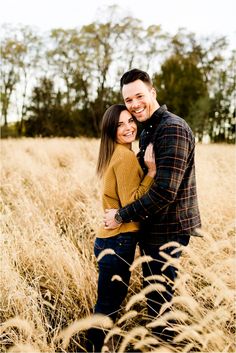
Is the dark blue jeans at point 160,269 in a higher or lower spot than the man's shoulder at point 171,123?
lower

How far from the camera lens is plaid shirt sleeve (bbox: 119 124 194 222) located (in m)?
2.37

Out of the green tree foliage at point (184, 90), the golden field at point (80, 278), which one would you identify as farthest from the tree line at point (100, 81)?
the golden field at point (80, 278)

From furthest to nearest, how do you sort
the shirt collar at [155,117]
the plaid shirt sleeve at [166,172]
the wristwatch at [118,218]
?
1. the shirt collar at [155,117]
2. the wristwatch at [118,218]
3. the plaid shirt sleeve at [166,172]

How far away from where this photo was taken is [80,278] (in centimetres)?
326

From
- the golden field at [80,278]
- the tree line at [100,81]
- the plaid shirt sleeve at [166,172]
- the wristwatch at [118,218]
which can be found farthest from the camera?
the tree line at [100,81]

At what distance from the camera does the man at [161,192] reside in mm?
2377

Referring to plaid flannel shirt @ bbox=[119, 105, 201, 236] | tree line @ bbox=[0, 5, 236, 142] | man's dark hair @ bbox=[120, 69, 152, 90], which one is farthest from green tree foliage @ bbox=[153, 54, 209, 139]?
plaid flannel shirt @ bbox=[119, 105, 201, 236]

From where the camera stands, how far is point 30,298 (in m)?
2.91

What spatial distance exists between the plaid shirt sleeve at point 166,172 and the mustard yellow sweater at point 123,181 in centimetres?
10

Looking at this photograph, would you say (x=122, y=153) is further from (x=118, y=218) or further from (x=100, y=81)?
(x=100, y=81)

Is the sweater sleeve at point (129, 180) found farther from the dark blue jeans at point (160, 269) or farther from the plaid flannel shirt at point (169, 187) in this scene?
the dark blue jeans at point (160, 269)

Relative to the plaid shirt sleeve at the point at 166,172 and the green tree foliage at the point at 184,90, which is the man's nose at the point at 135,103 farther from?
the green tree foliage at the point at 184,90

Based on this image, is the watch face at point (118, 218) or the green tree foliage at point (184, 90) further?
the green tree foliage at point (184, 90)

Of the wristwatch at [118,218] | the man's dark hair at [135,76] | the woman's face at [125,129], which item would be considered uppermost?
the man's dark hair at [135,76]
